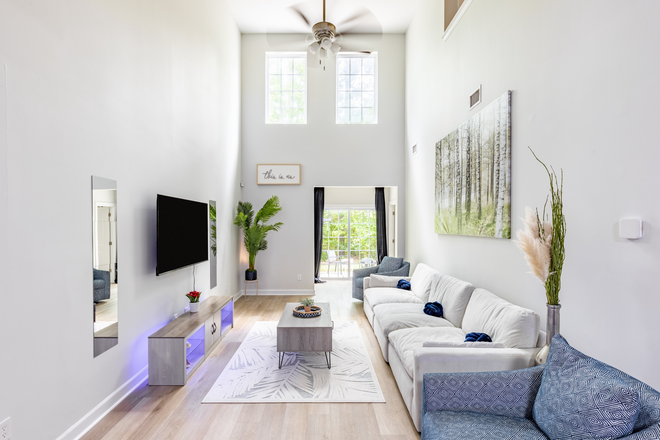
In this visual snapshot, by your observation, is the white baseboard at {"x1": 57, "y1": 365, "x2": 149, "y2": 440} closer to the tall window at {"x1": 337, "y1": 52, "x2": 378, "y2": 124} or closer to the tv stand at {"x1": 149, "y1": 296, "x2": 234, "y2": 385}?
the tv stand at {"x1": 149, "y1": 296, "x2": 234, "y2": 385}

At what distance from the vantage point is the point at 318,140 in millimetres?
7016

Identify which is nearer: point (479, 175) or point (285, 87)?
point (479, 175)

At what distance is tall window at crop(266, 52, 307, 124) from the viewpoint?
281 inches

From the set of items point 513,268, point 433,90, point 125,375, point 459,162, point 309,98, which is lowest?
point 125,375

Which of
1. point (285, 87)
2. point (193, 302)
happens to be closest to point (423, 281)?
point (193, 302)

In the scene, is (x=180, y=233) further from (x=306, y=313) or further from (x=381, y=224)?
(x=381, y=224)

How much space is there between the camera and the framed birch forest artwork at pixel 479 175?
9.92 feet

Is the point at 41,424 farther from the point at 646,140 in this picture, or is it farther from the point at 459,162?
the point at 459,162

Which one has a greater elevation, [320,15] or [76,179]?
[320,15]

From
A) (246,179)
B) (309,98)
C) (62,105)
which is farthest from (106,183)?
(309,98)

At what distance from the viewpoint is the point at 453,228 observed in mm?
4191

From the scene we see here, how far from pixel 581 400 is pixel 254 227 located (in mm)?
5738

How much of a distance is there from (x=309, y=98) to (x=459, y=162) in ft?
12.8

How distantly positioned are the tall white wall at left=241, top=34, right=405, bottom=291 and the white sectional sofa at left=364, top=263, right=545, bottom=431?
113 inches
